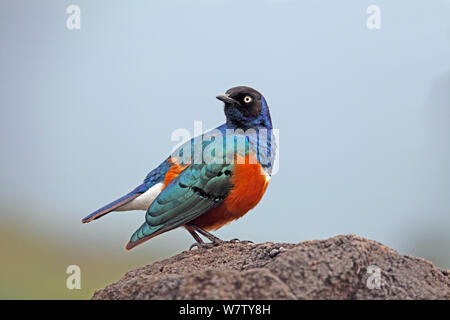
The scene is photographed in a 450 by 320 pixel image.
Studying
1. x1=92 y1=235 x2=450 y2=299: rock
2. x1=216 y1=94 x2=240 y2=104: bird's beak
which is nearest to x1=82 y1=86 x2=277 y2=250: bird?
x1=216 y1=94 x2=240 y2=104: bird's beak

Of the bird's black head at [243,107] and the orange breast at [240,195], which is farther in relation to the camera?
the bird's black head at [243,107]

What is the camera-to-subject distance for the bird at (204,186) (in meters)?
5.08

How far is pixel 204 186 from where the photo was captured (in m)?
5.18

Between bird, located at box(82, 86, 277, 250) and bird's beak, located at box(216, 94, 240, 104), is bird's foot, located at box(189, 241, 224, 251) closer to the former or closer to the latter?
bird, located at box(82, 86, 277, 250)

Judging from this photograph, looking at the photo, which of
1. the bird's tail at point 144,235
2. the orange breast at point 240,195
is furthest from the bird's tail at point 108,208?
the orange breast at point 240,195

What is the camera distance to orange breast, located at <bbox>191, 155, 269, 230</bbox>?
17.1 feet

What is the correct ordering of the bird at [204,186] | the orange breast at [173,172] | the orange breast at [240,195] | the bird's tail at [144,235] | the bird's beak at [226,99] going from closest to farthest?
the bird's tail at [144,235]
the bird at [204,186]
the orange breast at [240,195]
the orange breast at [173,172]
the bird's beak at [226,99]

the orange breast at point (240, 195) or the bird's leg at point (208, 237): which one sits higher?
the orange breast at point (240, 195)

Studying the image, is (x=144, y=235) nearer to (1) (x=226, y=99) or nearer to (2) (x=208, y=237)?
(2) (x=208, y=237)

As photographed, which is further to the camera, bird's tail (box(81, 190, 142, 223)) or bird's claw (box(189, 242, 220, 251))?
bird's tail (box(81, 190, 142, 223))

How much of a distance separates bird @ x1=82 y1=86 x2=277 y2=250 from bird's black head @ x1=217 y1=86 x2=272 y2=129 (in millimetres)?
65

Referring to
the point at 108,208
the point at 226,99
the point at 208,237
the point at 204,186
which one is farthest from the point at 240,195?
the point at 108,208

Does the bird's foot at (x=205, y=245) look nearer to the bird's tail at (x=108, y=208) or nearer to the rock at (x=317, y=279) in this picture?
the bird's tail at (x=108, y=208)
